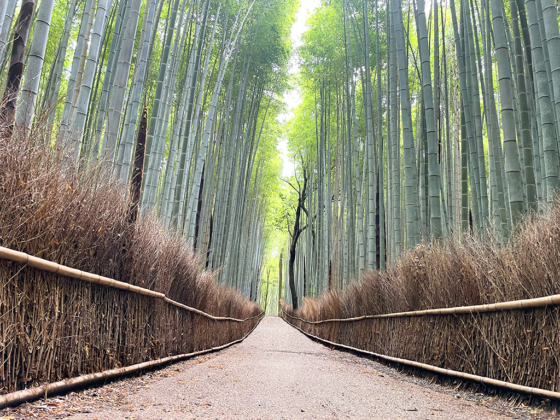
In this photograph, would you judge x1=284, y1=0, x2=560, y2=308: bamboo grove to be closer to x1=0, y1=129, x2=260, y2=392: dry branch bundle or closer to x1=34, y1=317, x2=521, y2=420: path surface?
x1=34, y1=317, x2=521, y2=420: path surface

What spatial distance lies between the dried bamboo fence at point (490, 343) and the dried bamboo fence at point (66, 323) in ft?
6.21

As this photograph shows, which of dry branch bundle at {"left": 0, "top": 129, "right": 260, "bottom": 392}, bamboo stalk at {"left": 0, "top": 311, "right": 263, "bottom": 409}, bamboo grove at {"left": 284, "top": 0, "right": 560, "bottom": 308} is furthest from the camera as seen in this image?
bamboo grove at {"left": 284, "top": 0, "right": 560, "bottom": 308}

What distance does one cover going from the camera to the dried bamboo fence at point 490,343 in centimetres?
188

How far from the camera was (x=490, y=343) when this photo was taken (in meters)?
2.30

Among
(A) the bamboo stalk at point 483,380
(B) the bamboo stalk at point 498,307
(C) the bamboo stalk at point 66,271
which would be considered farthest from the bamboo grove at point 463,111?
(C) the bamboo stalk at point 66,271

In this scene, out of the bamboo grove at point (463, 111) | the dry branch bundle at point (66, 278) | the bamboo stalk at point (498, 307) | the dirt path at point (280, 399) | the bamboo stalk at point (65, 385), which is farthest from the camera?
the bamboo grove at point (463, 111)

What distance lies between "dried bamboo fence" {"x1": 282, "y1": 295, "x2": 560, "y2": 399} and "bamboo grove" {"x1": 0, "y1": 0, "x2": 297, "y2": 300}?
2152 mm

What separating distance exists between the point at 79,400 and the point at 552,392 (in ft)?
6.35

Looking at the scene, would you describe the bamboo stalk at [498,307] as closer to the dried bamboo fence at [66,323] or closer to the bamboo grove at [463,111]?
the bamboo grove at [463,111]

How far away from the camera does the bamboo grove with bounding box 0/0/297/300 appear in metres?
2.38

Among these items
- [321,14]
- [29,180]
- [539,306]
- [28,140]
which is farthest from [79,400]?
[321,14]

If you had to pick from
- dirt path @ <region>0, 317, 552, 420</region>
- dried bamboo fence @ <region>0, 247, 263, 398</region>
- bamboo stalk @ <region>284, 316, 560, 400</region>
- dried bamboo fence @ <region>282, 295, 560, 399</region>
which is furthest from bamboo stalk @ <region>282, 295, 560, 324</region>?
dried bamboo fence @ <region>0, 247, 263, 398</region>

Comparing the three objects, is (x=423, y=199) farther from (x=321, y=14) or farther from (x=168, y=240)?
(x=321, y=14)

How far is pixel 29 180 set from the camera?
166 cm
